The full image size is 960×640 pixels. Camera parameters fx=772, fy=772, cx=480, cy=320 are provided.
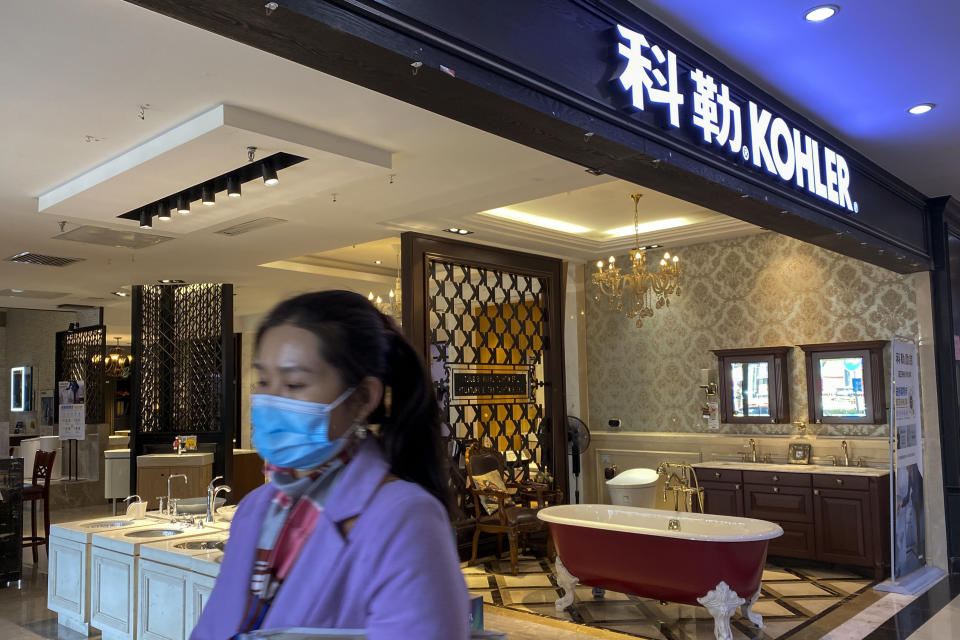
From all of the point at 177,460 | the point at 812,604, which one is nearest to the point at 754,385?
the point at 812,604

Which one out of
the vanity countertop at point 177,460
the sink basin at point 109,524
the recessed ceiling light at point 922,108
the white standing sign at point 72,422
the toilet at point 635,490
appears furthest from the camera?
the white standing sign at point 72,422

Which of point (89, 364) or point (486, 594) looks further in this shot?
point (89, 364)

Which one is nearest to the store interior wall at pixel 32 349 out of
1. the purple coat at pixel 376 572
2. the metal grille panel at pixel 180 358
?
the metal grille panel at pixel 180 358

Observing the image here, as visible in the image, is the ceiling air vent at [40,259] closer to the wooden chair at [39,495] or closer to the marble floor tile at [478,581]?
the wooden chair at [39,495]

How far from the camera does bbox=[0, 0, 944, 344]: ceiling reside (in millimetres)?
3146

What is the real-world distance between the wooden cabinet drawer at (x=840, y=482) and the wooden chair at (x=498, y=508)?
237 cm

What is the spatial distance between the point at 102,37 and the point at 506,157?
2.26 m

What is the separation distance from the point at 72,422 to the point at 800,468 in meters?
A: 9.60

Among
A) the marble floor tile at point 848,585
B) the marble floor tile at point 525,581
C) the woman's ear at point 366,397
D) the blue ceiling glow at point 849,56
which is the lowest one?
the marble floor tile at point 525,581

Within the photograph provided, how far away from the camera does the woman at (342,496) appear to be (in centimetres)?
88

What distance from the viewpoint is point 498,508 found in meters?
7.00

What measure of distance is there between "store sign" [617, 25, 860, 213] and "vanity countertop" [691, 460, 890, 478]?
259 cm

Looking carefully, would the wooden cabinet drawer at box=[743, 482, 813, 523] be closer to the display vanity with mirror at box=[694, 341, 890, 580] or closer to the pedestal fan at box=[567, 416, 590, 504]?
the display vanity with mirror at box=[694, 341, 890, 580]

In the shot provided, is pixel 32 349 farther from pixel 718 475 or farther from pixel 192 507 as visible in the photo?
pixel 718 475
